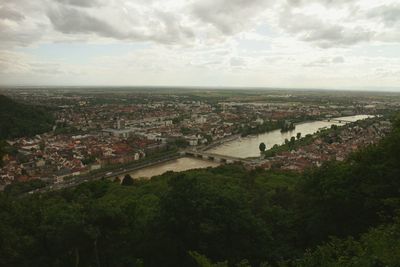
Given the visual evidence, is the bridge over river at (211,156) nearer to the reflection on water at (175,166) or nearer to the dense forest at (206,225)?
the reflection on water at (175,166)

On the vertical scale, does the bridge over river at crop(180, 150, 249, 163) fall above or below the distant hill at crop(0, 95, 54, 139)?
below

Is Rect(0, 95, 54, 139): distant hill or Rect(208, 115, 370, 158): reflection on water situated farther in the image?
Rect(0, 95, 54, 139): distant hill

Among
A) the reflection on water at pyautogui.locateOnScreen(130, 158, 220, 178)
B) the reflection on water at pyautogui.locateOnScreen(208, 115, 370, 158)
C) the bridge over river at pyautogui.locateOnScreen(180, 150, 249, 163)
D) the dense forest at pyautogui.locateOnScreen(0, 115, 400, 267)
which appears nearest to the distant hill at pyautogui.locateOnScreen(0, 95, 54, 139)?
the reflection on water at pyautogui.locateOnScreen(130, 158, 220, 178)

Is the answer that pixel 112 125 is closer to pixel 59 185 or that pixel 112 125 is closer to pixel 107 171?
pixel 107 171

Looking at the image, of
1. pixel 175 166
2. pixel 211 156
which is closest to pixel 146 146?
pixel 175 166

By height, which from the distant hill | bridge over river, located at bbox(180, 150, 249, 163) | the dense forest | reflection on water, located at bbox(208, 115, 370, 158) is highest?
the dense forest

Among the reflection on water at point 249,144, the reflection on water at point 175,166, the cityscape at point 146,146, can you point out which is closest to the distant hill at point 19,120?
the cityscape at point 146,146

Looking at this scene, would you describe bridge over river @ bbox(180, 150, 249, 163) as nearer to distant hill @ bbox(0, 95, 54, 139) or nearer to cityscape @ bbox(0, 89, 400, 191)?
cityscape @ bbox(0, 89, 400, 191)
